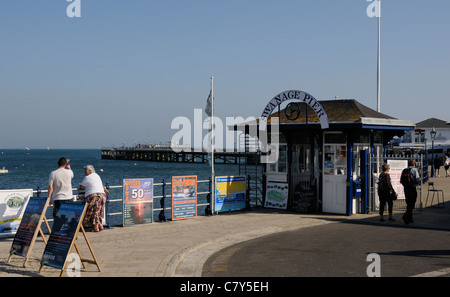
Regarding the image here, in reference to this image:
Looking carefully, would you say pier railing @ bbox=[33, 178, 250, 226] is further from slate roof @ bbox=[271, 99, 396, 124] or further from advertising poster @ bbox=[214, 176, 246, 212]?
slate roof @ bbox=[271, 99, 396, 124]

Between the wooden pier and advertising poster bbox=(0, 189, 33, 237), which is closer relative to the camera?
advertising poster bbox=(0, 189, 33, 237)

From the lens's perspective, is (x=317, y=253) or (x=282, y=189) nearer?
(x=317, y=253)

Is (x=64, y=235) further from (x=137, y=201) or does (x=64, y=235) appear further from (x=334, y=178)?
(x=334, y=178)

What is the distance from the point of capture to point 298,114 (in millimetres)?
18703

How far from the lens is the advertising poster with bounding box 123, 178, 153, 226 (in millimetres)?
14852

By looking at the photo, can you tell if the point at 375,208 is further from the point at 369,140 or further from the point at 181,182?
the point at 181,182

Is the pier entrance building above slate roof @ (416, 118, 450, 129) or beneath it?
beneath

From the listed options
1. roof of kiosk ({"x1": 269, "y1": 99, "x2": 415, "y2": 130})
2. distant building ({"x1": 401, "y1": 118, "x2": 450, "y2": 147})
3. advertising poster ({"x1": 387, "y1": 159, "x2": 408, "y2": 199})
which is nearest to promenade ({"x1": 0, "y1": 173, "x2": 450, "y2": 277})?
advertising poster ({"x1": 387, "y1": 159, "x2": 408, "y2": 199})

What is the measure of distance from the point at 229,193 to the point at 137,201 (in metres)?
4.38

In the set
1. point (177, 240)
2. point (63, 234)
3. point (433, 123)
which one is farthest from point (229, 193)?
point (433, 123)

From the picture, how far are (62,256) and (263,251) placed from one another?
14.8 ft

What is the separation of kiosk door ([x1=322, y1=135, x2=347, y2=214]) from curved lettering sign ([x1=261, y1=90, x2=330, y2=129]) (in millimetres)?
1248
